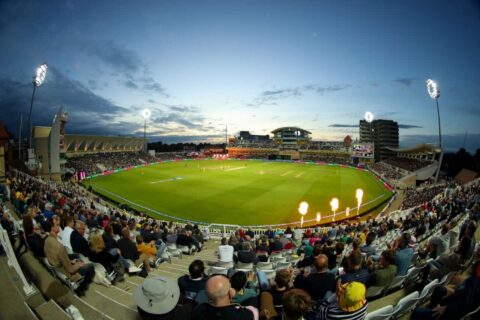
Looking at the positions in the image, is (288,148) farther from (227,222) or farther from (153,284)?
(153,284)

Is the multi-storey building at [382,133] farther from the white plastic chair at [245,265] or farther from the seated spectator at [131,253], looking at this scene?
the seated spectator at [131,253]

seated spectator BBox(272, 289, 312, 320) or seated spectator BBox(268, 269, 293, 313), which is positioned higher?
seated spectator BBox(272, 289, 312, 320)

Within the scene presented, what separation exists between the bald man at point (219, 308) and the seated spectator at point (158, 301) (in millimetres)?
323

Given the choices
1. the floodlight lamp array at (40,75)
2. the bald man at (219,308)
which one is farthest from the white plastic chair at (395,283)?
the floodlight lamp array at (40,75)

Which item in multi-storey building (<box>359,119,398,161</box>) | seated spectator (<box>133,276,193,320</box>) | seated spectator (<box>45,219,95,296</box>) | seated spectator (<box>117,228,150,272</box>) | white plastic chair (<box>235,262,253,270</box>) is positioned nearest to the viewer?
seated spectator (<box>133,276,193,320</box>)

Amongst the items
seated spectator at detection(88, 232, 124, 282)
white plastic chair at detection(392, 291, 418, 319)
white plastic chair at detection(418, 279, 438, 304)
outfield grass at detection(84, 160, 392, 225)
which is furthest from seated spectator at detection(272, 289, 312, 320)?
outfield grass at detection(84, 160, 392, 225)

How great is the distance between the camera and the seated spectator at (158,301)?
8.81 feet

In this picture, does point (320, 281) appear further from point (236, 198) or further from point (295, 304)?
point (236, 198)

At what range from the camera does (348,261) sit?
13.8 ft

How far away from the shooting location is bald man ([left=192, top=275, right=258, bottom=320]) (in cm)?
248

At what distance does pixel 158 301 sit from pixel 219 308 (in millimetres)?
727

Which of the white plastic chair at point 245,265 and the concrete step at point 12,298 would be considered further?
the white plastic chair at point 245,265

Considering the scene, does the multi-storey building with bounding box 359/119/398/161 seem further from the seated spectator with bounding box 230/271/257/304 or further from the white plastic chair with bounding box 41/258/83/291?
the white plastic chair with bounding box 41/258/83/291

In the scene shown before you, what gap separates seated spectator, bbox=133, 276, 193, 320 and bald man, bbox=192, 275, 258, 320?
1.06 ft
